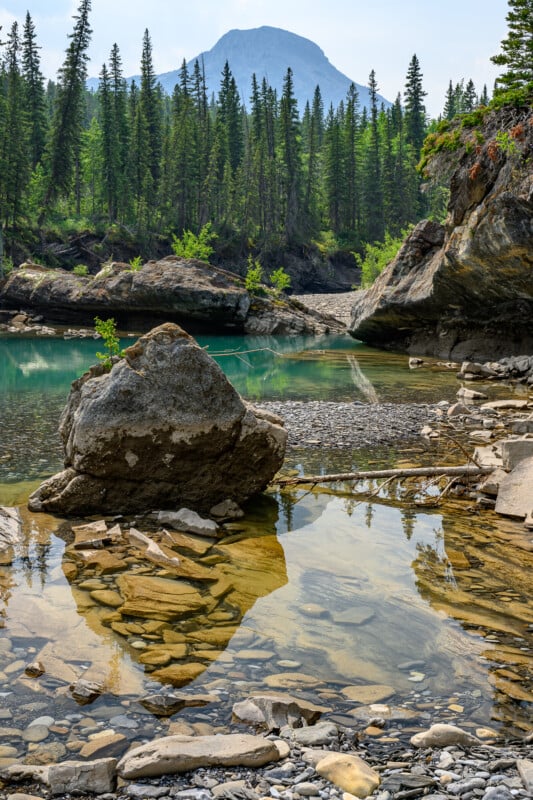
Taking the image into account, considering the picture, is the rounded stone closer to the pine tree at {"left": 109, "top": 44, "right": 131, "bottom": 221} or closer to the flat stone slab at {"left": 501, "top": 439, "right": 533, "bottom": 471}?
the flat stone slab at {"left": 501, "top": 439, "right": 533, "bottom": 471}

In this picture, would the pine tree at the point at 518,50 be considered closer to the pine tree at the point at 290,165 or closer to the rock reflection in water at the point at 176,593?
the rock reflection in water at the point at 176,593

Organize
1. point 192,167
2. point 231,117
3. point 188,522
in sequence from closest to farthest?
1. point 188,522
2. point 192,167
3. point 231,117

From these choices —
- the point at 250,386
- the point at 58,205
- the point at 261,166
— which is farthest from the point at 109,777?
the point at 261,166

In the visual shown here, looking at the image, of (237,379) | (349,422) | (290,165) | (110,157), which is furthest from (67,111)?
(349,422)

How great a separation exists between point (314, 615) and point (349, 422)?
910 centimetres

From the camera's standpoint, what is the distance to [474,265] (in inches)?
889

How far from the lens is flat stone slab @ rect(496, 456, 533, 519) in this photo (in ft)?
26.5

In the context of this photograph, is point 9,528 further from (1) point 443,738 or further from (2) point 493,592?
(1) point 443,738

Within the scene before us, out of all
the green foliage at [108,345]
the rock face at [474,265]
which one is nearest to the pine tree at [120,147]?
the rock face at [474,265]

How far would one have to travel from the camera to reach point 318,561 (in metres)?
6.99

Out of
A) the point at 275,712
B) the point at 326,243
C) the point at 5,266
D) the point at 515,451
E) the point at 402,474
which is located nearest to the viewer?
the point at 275,712

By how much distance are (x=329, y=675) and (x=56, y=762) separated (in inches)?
78.3

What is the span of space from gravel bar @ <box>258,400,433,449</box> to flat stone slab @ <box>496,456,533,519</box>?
13.1ft

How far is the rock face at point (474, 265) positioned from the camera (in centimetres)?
1983
